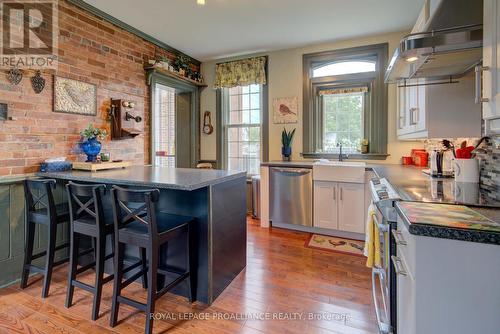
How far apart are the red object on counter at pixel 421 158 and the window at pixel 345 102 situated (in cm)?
38

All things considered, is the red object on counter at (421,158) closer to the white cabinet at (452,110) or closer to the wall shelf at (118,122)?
the white cabinet at (452,110)

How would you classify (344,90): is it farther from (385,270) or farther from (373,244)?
(385,270)

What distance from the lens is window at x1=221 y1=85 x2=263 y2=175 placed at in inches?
172

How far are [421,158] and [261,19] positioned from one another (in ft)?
8.45

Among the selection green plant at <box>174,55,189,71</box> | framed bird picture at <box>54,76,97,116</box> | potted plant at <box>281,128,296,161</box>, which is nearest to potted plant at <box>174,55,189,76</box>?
green plant at <box>174,55,189,71</box>

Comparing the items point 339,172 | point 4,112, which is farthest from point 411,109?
point 4,112

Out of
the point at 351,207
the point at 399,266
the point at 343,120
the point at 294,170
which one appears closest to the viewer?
the point at 399,266

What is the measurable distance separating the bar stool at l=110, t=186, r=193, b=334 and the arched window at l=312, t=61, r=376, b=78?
309 cm

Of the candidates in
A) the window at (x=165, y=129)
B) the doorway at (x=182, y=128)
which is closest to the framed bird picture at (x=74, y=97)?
the doorway at (x=182, y=128)

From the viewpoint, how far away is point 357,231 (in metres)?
3.15

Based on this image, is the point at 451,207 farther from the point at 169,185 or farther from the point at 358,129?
the point at 358,129

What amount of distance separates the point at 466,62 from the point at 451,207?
3.61 ft

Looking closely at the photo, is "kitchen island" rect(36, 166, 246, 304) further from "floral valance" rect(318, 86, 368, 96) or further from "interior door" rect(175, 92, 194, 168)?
"interior door" rect(175, 92, 194, 168)

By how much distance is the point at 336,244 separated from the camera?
10.0ft
